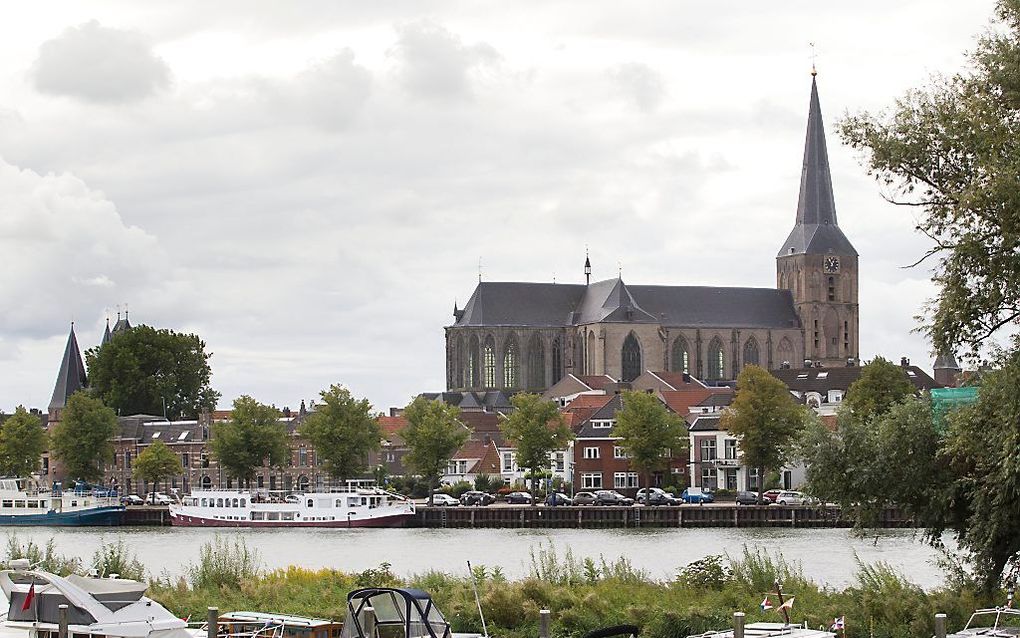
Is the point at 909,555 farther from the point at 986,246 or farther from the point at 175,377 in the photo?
the point at 175,377

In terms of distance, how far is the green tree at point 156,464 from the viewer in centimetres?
10950

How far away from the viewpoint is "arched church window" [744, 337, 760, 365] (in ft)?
531

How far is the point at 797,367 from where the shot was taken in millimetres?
163000

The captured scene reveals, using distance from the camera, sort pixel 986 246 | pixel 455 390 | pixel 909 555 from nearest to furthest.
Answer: pixel 986 246 < pixel 909 555 < pixel 455 390

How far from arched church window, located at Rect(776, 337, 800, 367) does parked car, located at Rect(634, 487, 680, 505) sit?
6443 cm

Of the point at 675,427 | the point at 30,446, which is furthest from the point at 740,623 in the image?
the point at 30,446

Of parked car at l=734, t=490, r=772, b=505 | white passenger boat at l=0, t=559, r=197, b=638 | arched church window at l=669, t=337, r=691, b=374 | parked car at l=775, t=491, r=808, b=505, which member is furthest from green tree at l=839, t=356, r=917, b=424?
arched church window at l=669, t=337, r=691, b=374

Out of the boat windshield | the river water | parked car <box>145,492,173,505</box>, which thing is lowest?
the river water

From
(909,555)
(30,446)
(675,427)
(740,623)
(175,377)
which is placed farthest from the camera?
(175,377)

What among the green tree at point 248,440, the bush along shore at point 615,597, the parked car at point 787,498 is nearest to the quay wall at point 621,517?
the parked car at point 787,498

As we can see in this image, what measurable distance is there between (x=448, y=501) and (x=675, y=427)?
547 inches

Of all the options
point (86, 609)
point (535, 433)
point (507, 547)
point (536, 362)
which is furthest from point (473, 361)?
point (86, 609)

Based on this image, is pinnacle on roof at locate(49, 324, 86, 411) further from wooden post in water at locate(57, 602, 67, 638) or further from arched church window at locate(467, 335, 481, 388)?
wooden post in water at locate(57, 602, 67, 638)

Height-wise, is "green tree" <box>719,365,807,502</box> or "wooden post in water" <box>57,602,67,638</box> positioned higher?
"green tree" <box>719,365,807,502</box>
